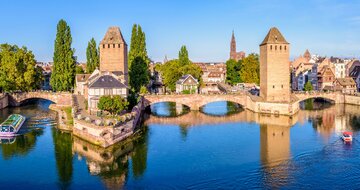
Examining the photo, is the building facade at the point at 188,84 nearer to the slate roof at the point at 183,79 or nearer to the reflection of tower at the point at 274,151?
the slate roof at the point at 183,79

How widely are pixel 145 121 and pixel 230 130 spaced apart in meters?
10.4

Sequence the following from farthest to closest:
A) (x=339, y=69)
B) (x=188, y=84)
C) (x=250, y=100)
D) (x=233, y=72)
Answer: (x=339, y=69) → (x=233, y=72) → (x=188, y=84) → (x=250, y=100)

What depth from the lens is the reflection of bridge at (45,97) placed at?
55.1 m

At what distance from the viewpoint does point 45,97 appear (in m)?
56.2

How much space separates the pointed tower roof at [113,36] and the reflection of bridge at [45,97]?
33.3 ft

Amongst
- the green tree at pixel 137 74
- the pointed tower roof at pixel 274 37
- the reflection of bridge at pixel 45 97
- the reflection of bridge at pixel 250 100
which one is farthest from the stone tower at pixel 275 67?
the reflection of bridge at pixel 45 97

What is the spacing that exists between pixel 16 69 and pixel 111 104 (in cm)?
2571

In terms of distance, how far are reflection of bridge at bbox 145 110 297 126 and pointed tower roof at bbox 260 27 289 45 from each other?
9.46m

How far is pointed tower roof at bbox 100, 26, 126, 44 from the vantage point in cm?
5016

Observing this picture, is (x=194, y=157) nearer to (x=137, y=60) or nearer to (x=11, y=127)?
(x=11, y=127)

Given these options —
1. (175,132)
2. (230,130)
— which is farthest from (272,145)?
→ (175,132)

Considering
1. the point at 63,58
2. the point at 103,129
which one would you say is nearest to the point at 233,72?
the point at 63,58

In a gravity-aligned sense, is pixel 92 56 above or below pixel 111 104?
above

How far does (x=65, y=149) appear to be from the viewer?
30.5 m
